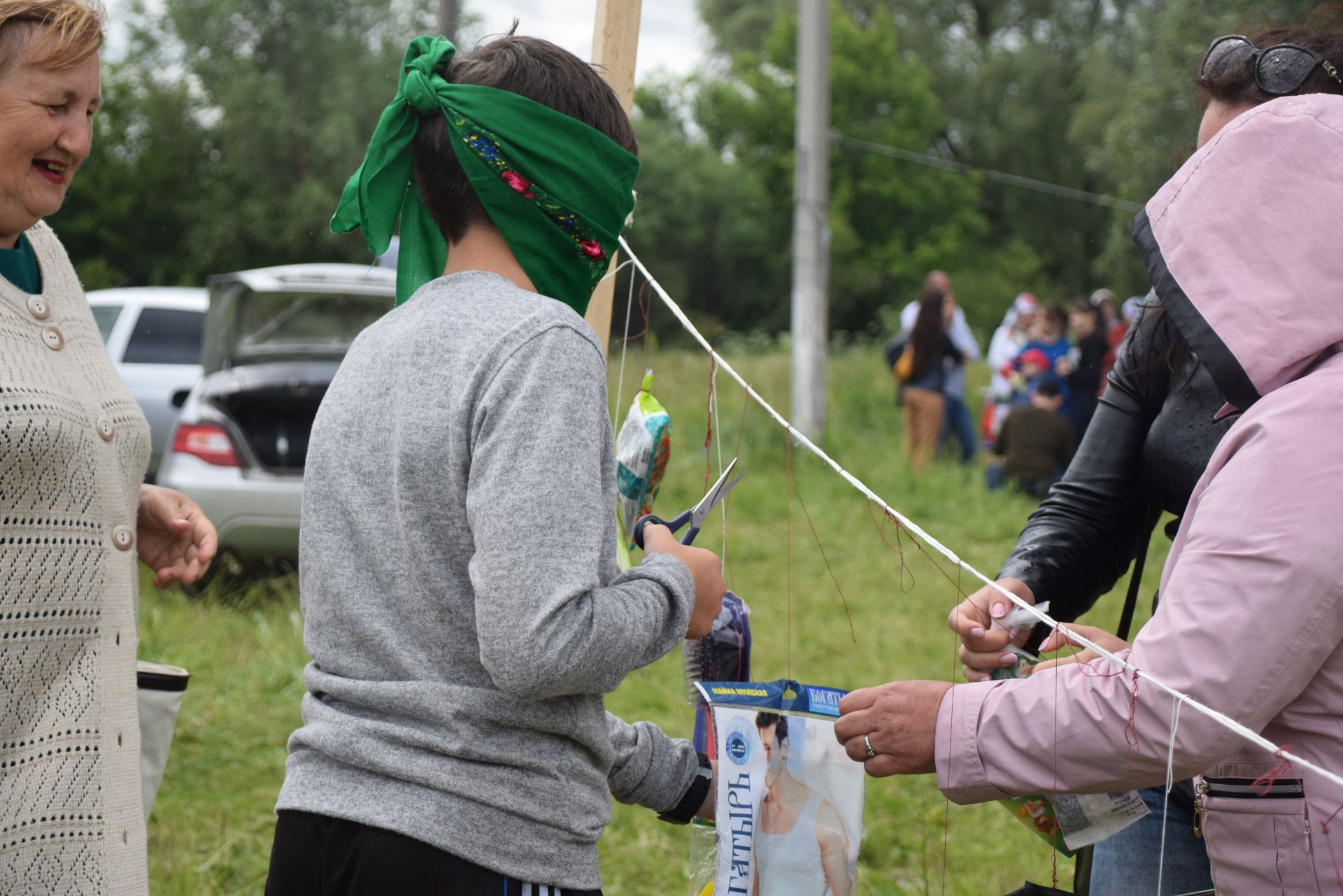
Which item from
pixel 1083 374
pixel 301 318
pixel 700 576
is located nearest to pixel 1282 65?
pixel 700 576

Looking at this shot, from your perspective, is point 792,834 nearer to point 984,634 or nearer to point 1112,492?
point 984,634

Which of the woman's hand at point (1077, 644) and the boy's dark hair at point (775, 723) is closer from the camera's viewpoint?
the woman's hand at point (1077, 644)

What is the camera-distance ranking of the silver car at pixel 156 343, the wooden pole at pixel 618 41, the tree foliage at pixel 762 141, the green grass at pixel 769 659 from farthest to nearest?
1. the tree foliage at pixel 762 141
2. the silver car at pixel 156 343
3. the green grass at pixel 769 659
4. the wooden pole at pixel 618 41

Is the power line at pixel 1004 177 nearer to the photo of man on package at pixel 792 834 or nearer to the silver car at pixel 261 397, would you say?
the photo of man on package at pixel 792 834

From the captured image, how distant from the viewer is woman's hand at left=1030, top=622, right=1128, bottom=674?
1553mm

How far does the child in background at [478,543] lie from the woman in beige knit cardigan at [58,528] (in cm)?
33

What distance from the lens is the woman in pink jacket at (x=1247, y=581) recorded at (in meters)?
1.29

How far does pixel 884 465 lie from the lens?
9.50 metres

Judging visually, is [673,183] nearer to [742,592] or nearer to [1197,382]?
[742,592]

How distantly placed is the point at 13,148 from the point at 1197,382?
1.69 meters

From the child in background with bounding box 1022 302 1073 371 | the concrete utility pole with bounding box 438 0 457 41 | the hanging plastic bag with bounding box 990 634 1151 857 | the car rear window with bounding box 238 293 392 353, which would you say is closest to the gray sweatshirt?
the hanging plastic bag with bounding box 990 634 1151 857

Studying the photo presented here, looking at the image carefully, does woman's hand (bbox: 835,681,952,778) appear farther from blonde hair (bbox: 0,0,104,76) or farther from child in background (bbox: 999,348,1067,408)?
child in background (bbox: 999,348,1067,408)

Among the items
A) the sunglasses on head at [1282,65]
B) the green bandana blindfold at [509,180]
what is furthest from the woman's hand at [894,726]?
the sunglasses on head at [1282,65]

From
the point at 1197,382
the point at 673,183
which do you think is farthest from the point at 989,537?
→ the point at 673,183
